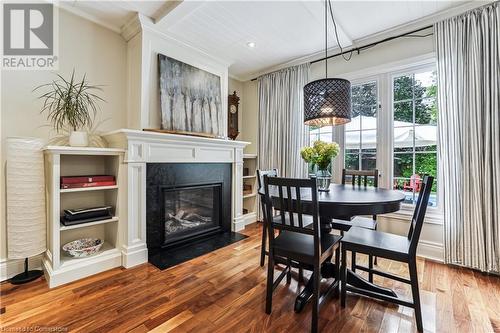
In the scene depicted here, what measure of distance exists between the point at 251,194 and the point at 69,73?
2.87 metres

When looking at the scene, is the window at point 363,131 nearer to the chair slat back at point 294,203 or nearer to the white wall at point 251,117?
the white wall at point 251,117

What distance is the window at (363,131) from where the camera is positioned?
10.1 feet

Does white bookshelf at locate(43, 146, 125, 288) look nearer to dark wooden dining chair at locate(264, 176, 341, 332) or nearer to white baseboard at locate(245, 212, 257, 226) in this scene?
dark wooden dining chair at locate(264, 176, 341, 332)

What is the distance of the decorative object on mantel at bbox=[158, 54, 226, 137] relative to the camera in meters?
2.78

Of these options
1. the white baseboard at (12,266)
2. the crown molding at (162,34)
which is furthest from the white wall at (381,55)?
the white baseboard at (12,266)

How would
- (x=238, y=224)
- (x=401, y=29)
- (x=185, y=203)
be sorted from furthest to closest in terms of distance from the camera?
1. (x=238, y=224)
2. (x=185, y=203)
3. (x=401, y=29)

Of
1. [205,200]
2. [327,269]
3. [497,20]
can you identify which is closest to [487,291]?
[327,269]

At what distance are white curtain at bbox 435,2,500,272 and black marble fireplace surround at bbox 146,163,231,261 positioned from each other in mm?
2619

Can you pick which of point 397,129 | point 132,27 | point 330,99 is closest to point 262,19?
point 330,99

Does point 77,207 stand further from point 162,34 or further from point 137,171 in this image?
point 162,34

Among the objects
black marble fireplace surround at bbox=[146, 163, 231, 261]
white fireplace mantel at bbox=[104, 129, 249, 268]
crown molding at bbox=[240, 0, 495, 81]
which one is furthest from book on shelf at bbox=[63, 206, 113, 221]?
crown molding at bbox=[240, 0, 495, 81]

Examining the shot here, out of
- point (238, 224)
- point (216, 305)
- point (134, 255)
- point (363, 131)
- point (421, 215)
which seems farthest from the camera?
point (238, 224)

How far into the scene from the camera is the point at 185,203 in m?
3.00

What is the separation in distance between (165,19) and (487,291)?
3933 mm
